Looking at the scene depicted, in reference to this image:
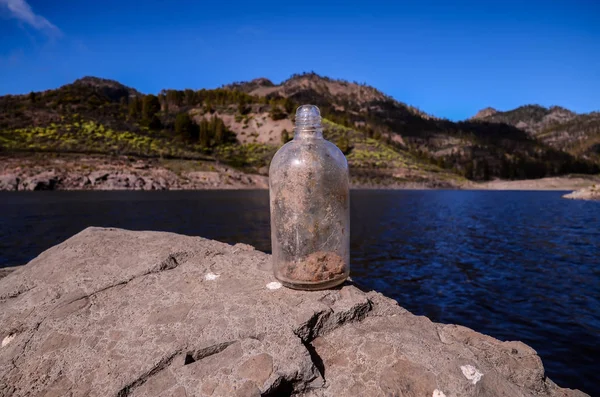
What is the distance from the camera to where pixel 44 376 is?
2473 millimetres

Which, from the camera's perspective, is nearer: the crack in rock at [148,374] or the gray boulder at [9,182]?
the crack in rock at [148,374]

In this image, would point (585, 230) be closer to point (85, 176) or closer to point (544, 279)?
point (544, 279)

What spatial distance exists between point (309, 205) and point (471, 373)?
170 centimetres

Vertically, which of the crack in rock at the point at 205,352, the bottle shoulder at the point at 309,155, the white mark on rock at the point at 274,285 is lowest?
A: the crack in rock at the point at 205,352

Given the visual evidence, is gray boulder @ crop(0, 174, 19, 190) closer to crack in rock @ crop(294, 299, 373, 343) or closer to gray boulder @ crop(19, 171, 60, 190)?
gray boulder @ crop(19, 171, 60, 190)

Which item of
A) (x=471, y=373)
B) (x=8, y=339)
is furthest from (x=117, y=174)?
(x=471, y=373)

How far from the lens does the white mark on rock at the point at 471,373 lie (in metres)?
2.45

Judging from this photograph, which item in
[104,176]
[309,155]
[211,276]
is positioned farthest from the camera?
[104,176]

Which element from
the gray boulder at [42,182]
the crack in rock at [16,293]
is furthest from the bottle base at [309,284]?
the gray boulder at [42,182]

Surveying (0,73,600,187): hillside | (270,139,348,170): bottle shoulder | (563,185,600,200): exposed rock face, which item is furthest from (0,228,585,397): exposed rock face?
(563,185,600,200): exposed rock face

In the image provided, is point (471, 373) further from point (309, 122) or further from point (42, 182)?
point (42, 182)

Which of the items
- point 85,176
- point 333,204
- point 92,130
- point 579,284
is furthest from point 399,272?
point 92,130

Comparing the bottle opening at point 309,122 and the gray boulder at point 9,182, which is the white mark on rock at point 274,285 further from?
the gray boulder at point 9,182

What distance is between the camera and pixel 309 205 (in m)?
3.20
